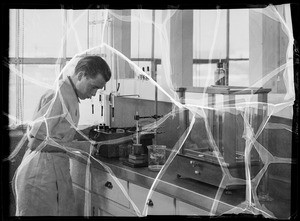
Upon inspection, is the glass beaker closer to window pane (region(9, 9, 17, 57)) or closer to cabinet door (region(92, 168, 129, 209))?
cabinet door (region(92, 168, 129, 209))

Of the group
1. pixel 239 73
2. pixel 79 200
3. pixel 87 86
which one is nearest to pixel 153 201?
pixel 79 200

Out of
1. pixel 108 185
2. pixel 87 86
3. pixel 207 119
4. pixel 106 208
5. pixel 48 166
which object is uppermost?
pixel 87 86

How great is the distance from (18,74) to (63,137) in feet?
1.35

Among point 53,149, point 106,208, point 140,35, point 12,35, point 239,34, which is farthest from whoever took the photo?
point 140,35

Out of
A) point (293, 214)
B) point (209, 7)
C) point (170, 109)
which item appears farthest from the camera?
point (170, 109)

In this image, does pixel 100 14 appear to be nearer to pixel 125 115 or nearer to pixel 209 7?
pixel 209 7

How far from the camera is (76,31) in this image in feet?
8.88

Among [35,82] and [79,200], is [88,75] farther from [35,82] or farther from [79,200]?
[79,200]

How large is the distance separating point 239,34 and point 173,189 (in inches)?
39.5

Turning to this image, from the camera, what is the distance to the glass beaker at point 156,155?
3.06 m

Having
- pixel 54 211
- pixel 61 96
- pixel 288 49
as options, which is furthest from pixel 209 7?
pixel 54 211

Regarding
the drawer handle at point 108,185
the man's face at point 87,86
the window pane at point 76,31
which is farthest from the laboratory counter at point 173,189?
the window pane at point 76,31

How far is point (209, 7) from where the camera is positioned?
8.53ft

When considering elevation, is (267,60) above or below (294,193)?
above
